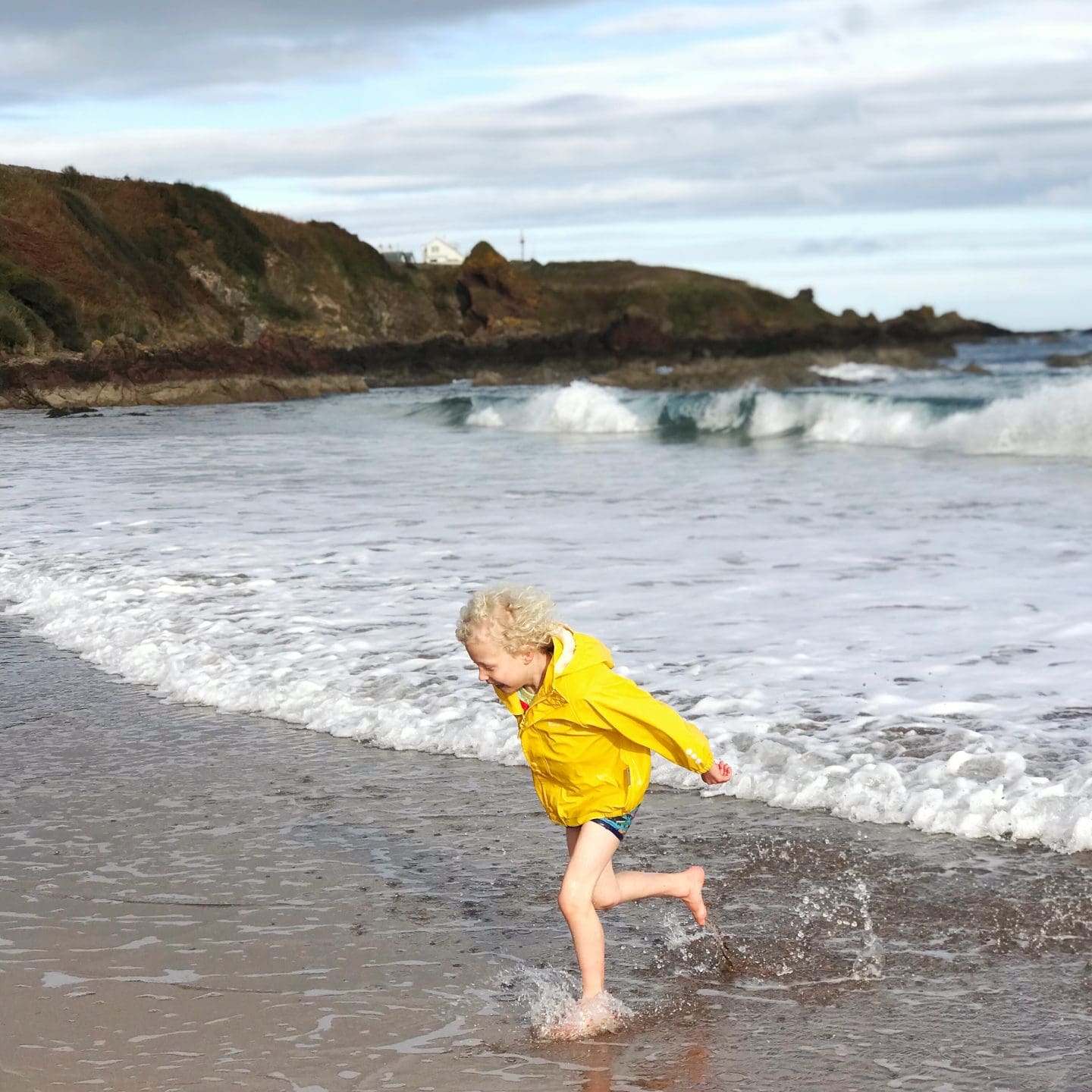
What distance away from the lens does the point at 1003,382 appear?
1580 inches

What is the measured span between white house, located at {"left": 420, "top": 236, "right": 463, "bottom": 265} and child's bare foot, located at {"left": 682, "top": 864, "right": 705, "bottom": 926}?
113054 millimetres

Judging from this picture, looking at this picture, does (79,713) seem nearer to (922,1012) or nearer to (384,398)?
(922,1012)

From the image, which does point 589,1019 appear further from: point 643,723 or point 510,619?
point 510,619

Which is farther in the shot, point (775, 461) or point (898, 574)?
point (775, 461)

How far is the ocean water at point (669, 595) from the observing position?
17.4 feet

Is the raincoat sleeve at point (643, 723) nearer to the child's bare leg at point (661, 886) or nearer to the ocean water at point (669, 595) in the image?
the child's bare leg at point (661, 886)

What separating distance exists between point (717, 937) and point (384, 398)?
123 ft

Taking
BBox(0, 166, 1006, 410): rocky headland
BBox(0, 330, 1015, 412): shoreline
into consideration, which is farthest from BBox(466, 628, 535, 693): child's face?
BBox(0, 166, 1006, 410): rocky headland

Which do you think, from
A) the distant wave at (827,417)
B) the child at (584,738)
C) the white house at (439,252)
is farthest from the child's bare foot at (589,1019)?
the white house at (439,252)

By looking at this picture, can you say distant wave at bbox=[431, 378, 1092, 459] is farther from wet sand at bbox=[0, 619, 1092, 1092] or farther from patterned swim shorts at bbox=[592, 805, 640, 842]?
patterned swim shorts at bbox=[592, 805, 640, 842]

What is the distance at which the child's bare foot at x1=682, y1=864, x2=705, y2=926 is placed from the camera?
3.54 meters

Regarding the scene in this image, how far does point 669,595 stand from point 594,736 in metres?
4.96

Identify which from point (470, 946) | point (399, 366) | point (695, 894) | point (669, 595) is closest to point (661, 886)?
point (695, 894)

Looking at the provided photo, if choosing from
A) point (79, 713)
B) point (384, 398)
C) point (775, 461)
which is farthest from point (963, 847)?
point (384, 398)
